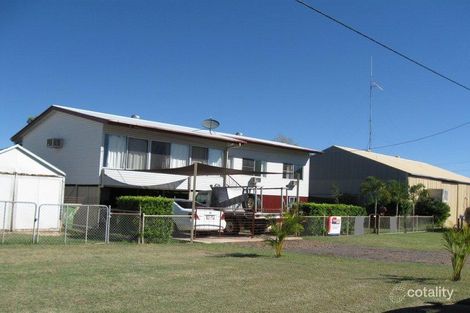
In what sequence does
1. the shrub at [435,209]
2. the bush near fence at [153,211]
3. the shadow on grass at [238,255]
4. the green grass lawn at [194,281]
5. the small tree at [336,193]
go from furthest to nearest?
the small tree at [336,193] → the shrub at [435,209] → the bush near fence at [153,211] → the shadow on grass at [238,255] → the green grass lawn at [194,281]

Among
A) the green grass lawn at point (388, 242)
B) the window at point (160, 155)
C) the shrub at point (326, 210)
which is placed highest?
the window at point (160, 155)

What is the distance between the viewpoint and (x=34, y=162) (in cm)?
2236

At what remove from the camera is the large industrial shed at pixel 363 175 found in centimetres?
4450

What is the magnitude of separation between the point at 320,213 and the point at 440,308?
20.0 meters

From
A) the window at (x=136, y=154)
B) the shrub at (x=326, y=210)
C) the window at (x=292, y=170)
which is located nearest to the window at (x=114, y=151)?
the window at (x=136, y=154)

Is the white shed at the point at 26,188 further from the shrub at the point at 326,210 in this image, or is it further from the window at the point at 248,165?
the shrub at the point at 326,210

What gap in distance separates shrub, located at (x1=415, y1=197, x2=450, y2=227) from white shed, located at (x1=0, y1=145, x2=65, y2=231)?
29447 millimetres

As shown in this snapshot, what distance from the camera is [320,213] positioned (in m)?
29.0

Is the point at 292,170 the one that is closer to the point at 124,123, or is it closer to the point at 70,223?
the point at 124,123

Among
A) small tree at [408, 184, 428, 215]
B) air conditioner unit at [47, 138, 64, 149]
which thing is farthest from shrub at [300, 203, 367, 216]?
air conditioner unit at [47, 138, 64, 149]

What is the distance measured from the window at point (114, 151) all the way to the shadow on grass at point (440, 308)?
59.3 ft

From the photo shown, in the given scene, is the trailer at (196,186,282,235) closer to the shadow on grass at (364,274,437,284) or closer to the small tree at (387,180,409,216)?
the shadow on grass at (364,274,437,284)

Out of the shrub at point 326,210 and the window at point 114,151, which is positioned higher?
the window at point 114,151

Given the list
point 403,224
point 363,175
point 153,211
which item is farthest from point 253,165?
point 363,175
